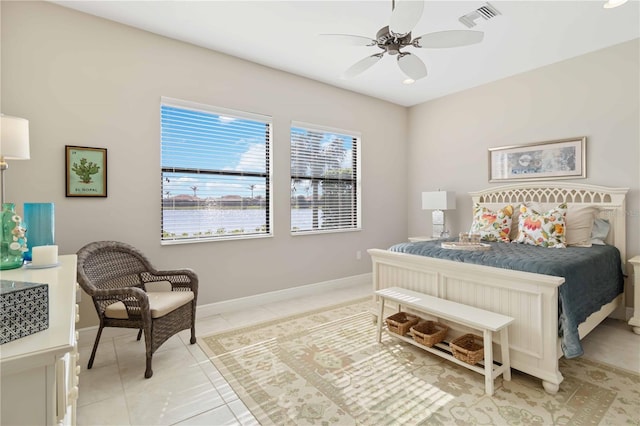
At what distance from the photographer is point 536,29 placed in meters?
3.01

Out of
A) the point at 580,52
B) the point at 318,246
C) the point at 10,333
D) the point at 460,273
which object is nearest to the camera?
the point at 10,333

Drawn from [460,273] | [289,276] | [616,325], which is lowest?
[616,325]

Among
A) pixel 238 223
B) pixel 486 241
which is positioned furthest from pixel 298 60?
pixel 486 241

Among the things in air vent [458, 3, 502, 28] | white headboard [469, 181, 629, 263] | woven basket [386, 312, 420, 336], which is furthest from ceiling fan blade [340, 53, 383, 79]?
white headboard [469, 181, 629, 263]

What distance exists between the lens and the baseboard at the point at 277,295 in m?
3.44

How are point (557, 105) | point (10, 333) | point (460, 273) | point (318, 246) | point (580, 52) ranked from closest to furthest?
point (10, 333)
point (460, 273)
point (580, 52)
point (557, 105)
point (318, 246)

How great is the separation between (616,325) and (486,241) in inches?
55.1

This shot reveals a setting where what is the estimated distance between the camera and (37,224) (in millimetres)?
2025

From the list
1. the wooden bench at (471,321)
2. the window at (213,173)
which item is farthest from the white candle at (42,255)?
the wooden bench at (471,321)

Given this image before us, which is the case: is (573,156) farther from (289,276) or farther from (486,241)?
(289,276)

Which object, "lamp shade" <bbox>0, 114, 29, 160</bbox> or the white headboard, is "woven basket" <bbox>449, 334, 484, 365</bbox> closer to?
the white headboard

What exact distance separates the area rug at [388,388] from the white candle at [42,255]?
1.30 metres

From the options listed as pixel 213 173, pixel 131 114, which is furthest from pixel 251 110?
pixel 131 114

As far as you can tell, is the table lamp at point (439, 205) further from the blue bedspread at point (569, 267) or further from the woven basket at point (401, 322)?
the woven basket at point (401, 322)
